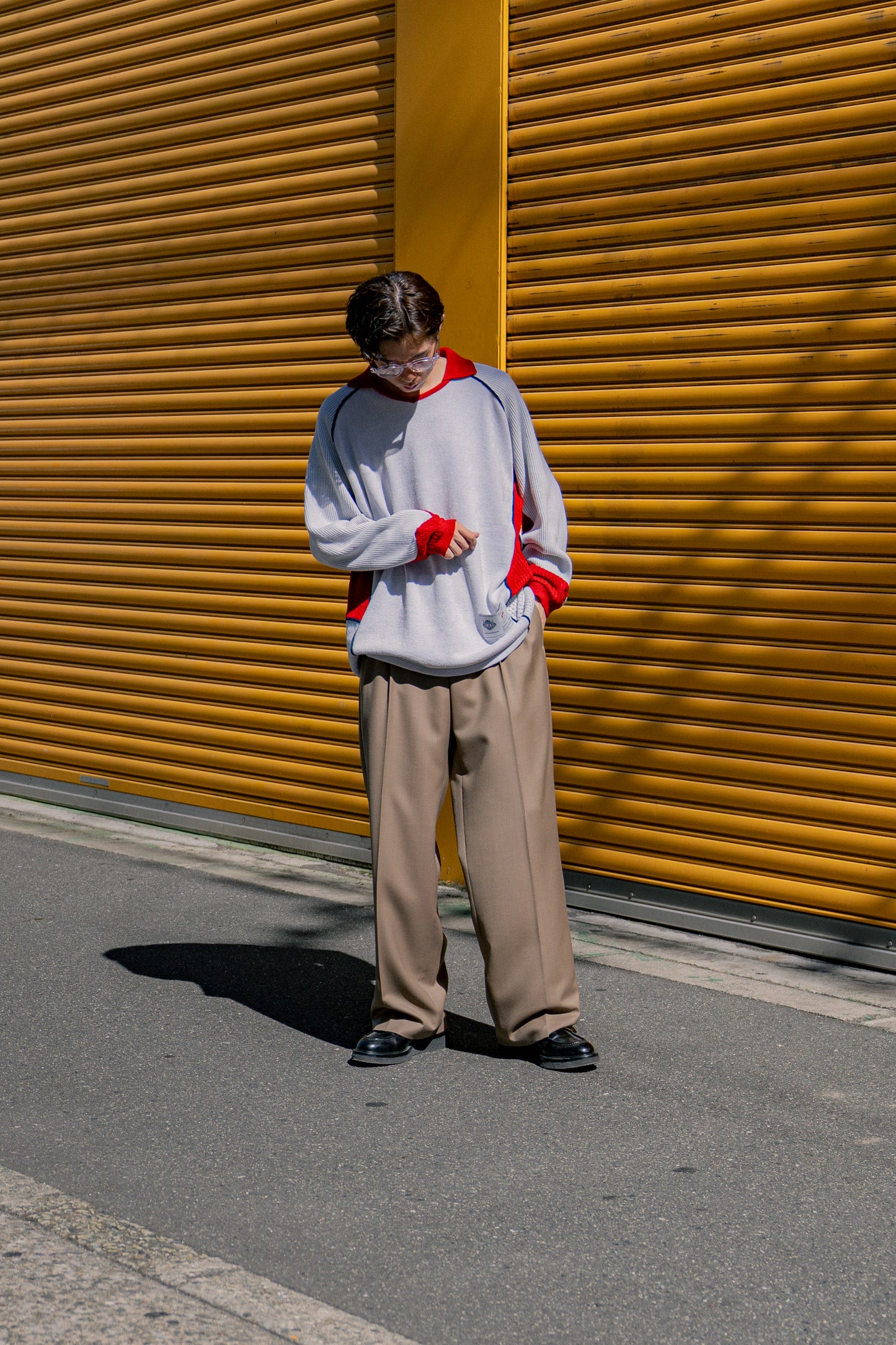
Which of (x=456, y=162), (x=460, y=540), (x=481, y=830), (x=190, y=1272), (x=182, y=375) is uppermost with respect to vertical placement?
(x=456, y=162)

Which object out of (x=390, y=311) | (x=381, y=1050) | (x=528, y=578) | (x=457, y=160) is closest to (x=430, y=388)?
(x=390, y=311)

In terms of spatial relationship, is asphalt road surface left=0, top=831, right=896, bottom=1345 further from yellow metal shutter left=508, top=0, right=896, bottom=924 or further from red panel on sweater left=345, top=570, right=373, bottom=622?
red panel on sweater left=345, top=570, right=373, bottom=622

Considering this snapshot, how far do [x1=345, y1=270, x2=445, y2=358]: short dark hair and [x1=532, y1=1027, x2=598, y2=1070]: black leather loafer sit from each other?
70.7 inches

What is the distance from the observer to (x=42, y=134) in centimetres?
761

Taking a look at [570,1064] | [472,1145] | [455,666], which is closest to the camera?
[472,1145]

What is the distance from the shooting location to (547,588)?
401 cm

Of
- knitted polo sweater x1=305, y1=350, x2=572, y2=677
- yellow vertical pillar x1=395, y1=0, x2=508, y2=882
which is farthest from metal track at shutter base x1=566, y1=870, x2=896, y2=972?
knitted polo sweater x1=305, y1=350, x2=572, y2=677

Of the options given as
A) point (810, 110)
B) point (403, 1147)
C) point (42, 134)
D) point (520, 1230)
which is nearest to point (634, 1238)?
point (520, 1230)

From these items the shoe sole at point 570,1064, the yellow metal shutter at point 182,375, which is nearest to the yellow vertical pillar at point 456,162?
the yellow metal shutter at point 182,375

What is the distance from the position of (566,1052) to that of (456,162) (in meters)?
3.35

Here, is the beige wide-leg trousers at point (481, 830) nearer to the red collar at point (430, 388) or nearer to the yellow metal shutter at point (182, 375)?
the red collar at point (430, 388)

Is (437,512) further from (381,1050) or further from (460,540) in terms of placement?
(381,1050)

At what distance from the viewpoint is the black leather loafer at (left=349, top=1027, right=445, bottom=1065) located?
13.2 ft

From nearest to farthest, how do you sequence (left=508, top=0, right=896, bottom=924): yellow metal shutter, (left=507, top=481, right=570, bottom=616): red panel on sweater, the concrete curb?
the concrete curb, (left=507, top=481, right=570, bottom=616): red panel on sweater, (left=508, top=0, right=896, bottom=924): yellow metal shutter
